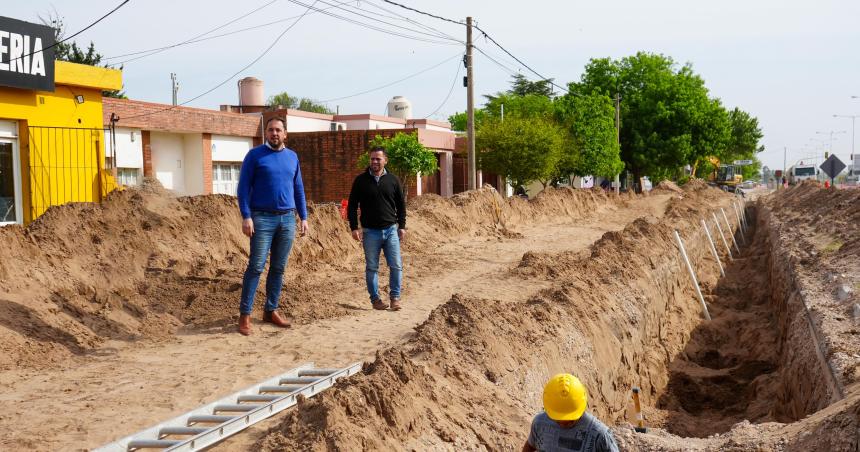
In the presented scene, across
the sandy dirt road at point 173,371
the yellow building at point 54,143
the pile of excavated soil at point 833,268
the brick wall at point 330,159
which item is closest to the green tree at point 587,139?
the brick wall at point 330,159

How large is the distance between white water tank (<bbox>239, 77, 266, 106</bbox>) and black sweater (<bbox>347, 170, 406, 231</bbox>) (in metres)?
31.3

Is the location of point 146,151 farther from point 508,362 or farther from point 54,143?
point 508,362

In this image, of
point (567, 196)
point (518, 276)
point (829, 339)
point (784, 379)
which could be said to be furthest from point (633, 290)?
point (567, 196)

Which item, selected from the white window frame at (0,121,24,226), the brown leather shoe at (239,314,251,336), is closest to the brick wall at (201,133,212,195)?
the white window frame at (0,121,24,226)

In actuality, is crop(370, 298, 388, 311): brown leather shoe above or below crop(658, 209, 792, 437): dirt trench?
above

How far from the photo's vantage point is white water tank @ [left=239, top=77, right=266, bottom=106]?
3759 centimetres

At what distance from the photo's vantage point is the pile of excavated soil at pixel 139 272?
23.4ft

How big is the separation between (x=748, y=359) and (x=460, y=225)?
866 centimetres

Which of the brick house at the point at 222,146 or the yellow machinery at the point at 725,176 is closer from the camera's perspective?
the brick house at the point at 222,146

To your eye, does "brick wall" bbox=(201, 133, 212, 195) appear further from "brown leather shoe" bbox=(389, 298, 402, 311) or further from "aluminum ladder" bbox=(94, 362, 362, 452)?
"aluminum ladder" bbox=(94, 362, 362, 452)

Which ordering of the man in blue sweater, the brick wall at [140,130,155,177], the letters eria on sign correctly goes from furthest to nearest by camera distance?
the brick wall at [140,130,155,177] → the letters eria on sign → the man in blue sweater

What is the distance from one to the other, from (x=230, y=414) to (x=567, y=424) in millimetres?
2362

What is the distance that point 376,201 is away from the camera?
25.8ft

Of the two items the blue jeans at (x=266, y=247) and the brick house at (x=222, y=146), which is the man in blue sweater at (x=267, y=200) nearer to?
the blue jeans at (x=266, y=247)
